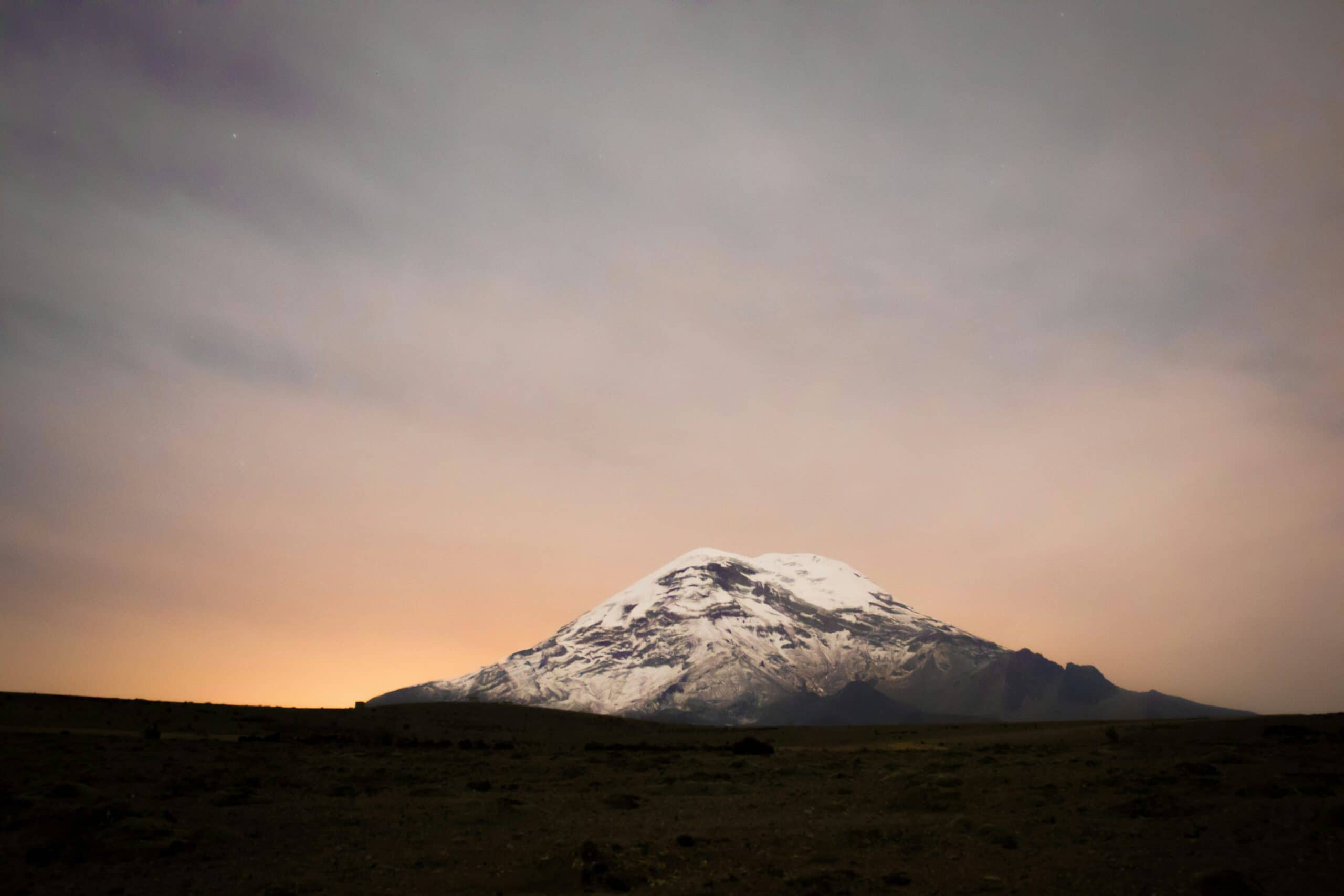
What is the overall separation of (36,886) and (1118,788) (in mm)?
32104

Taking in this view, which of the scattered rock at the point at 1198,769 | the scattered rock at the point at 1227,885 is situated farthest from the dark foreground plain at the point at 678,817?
the scattered rock at the point at 1198,769

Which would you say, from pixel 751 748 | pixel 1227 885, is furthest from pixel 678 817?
pixel 751 748

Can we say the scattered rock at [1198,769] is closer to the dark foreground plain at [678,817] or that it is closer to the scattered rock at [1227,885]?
the dark foreground plain at [678,817]

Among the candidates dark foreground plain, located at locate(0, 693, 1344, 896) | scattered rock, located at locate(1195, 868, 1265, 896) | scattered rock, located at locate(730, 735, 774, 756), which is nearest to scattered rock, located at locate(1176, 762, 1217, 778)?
dark foreground plain, located at locate(0, 693, 1344, 896)

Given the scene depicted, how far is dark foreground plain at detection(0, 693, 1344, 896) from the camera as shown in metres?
19.2

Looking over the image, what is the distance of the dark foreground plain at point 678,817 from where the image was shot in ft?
63.1

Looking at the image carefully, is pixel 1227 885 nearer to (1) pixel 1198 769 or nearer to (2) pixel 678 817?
(1) pixel 1198 769

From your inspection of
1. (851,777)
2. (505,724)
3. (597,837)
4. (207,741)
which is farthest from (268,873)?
(505,724)

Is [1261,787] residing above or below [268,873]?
above

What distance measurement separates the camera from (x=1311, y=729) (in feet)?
121

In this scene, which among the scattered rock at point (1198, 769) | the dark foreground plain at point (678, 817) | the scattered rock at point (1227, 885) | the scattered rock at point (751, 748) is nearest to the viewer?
the scattered rock at point (1227, 885)

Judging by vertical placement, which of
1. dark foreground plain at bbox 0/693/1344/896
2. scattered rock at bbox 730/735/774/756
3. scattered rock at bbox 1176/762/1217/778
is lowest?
scattered rock at bbox 730/735/774/756

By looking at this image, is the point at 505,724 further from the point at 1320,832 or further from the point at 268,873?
the point at 1320,832

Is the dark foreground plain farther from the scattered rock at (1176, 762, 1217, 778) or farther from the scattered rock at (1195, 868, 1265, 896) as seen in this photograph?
the scattered rock at (1176, 762, 1217, 778)
